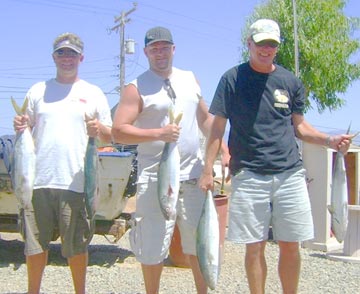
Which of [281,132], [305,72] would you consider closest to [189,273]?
[281,132]

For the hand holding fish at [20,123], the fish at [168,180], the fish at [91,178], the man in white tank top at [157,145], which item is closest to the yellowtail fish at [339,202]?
the man in white tank top at [157,145]

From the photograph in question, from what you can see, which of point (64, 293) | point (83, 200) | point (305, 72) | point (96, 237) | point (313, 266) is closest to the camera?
point (83, 200)

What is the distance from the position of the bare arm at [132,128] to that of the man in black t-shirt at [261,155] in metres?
0.39

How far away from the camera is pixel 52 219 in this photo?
4344 mm

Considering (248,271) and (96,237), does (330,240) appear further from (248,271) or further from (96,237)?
(248,271)

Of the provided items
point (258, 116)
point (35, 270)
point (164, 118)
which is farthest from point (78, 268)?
point (258, 116)

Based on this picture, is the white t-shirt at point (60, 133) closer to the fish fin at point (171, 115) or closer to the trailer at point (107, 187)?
the fish fin at point (171, 115)

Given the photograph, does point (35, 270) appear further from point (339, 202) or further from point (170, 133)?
point (339, 202)

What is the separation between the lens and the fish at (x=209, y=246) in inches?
146

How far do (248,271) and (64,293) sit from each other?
214 cm

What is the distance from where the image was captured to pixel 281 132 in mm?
4102

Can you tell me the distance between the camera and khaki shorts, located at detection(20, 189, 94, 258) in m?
4.27

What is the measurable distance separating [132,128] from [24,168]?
77 cm

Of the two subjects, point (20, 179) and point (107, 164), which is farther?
point (107, 164)
